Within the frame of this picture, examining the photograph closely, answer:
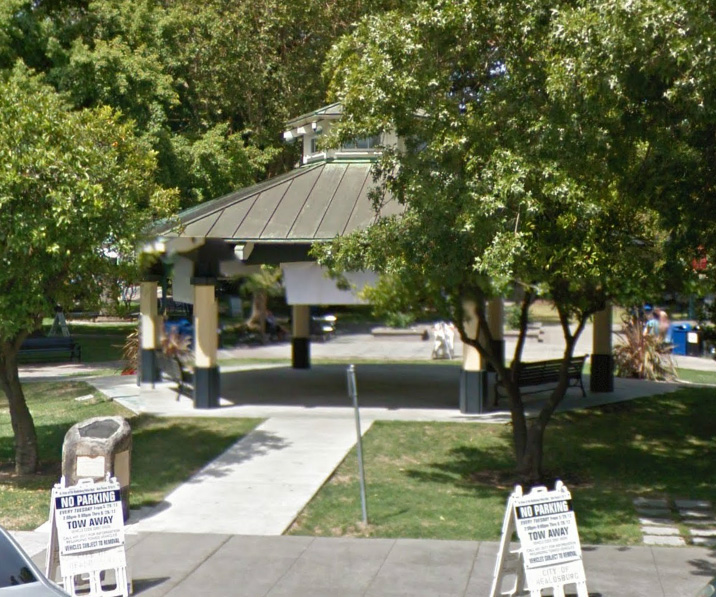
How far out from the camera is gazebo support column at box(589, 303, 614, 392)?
20.8 metres

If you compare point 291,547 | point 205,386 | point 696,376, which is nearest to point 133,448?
point 205,386

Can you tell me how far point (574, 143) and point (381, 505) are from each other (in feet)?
15.7

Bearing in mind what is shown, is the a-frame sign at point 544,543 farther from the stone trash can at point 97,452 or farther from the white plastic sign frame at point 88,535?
the stone trash can at point 97,452

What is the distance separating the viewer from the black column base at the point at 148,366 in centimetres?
2162

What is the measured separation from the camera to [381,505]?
12.0 meters

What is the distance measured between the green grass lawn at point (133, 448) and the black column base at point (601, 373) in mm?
7650

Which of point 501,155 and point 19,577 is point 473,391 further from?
point 19,577

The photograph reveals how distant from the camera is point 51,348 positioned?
28.5m

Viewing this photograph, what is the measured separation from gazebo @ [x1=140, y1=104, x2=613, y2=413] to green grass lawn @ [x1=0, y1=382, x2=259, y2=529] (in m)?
1.83

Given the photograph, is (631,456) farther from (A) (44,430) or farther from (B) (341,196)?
(A) (44,430)

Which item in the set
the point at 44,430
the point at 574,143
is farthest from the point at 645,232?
the point at 44,430

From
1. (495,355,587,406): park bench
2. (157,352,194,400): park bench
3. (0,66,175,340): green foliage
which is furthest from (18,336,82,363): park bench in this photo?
(0,66,175,340): green foliage

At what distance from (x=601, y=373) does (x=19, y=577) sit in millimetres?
16239

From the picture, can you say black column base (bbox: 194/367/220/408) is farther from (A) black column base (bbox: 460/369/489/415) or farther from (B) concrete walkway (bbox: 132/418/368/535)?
(A) black column base (bbox: 460/369/489/415)
